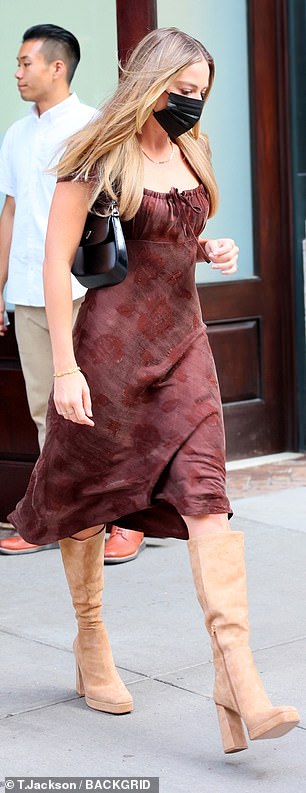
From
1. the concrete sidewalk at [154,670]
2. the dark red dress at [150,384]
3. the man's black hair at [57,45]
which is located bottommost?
the concrete sidewalk at [154,670]

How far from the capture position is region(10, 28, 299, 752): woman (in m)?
3.36

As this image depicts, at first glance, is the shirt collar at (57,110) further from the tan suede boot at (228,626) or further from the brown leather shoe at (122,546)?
the tan suede boot at (228,626)

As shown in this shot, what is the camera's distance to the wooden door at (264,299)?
7.20m

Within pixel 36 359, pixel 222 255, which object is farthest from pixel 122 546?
pixel 222 255

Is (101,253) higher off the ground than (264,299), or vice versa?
(101,253)

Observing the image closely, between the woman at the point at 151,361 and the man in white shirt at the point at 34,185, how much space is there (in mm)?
1884

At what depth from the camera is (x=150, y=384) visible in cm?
349

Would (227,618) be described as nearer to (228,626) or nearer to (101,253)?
(228,626)

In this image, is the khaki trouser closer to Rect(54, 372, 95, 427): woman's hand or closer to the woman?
the woman

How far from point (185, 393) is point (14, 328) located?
2.55 m

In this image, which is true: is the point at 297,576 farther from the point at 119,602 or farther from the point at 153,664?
the point at 153,664

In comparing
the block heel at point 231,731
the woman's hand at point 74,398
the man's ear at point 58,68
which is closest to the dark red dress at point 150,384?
the woman's hand at point 74,398

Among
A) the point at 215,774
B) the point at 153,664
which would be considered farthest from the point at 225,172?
the point at 215,774

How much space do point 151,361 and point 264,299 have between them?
394 cm
